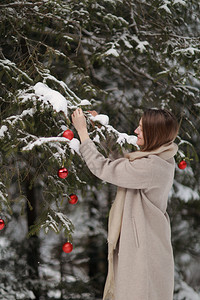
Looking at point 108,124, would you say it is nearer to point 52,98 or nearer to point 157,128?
point 157,128

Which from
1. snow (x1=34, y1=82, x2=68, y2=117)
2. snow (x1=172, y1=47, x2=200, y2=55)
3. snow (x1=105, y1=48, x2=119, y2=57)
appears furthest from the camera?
snow (x1=172, y1=47, x2=200, y2=55)

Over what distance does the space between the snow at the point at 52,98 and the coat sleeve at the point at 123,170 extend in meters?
0.31

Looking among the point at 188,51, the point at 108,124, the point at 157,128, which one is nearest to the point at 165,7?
the point at 188,51

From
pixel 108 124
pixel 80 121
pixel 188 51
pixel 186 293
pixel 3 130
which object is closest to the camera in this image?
pixel 80 121

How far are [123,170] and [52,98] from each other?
0.57 meters

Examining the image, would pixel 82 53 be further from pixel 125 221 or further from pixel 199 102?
pixel 125 221

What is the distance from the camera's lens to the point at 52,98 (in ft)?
6.91

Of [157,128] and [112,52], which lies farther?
[112,52]

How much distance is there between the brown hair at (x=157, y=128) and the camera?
88.1 inches

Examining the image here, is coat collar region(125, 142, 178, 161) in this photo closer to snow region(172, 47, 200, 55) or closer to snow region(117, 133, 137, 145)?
snow region(117, 133, 137, 145)

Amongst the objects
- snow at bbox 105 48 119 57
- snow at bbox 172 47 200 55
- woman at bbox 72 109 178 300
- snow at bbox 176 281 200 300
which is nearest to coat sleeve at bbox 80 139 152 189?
woman at bbox 72 109 178 300

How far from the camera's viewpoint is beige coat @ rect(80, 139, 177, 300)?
221 cm

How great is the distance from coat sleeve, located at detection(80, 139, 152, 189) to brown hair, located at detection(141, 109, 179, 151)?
134 millimetres

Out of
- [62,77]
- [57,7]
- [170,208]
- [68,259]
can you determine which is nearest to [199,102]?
[170,208]
